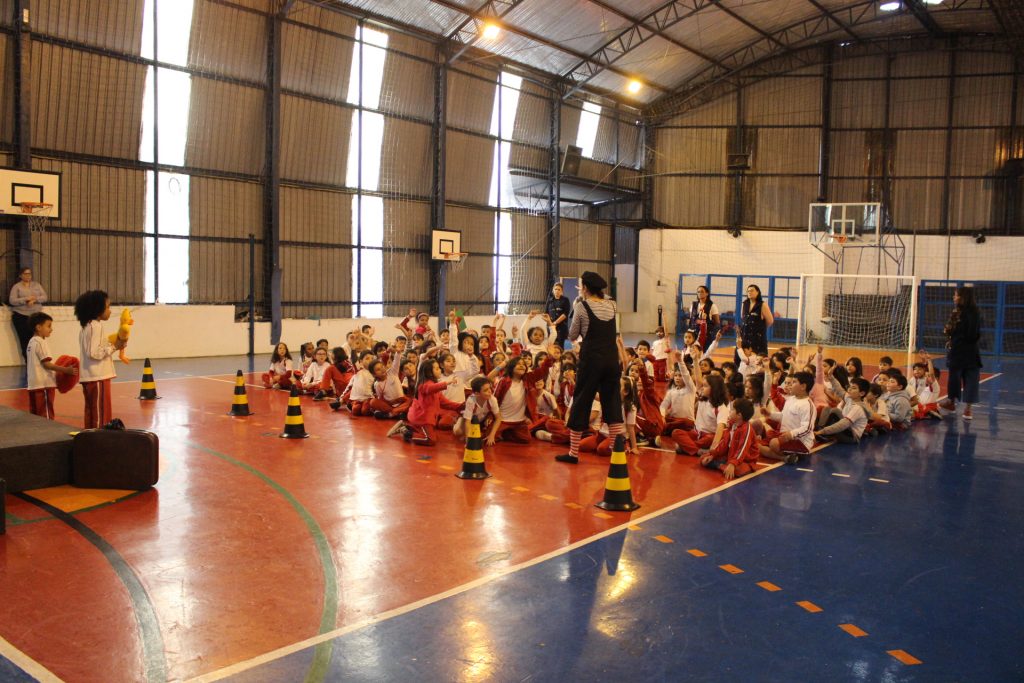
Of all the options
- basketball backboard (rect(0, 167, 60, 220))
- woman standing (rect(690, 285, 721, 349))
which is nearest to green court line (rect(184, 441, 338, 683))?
woman standing (rect(690, 285, 721, 349))

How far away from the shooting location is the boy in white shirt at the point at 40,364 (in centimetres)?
858

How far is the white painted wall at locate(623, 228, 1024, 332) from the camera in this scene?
27938 millimetres

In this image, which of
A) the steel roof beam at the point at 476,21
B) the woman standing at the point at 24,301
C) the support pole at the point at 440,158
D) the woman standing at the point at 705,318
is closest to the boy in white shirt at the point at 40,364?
the woman standing at the point at 24,301

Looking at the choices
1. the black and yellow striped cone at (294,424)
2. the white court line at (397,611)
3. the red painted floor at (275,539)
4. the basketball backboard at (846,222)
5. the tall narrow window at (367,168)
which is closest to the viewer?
the white court line at (397,611)

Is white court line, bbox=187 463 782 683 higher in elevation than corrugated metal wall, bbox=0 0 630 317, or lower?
lower

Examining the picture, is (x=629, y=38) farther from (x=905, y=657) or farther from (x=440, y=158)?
(x=905, y=657)

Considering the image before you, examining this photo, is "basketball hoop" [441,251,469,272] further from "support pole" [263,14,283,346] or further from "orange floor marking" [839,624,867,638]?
"orange floor marking" [839,624,867,638]

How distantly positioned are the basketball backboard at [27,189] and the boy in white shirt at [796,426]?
1407 cm

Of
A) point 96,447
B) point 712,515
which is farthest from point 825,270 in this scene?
point 96,447

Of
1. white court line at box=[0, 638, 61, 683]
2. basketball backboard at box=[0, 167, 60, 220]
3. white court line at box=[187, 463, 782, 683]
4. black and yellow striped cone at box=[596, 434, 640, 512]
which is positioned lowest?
white court line at box=[0, 638, 61, 683]

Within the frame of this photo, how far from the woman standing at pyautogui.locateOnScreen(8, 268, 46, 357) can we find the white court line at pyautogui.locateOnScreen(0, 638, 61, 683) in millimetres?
12544

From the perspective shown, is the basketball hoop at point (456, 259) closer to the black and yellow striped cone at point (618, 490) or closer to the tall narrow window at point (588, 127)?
the tall narrow window at point (588, 127)

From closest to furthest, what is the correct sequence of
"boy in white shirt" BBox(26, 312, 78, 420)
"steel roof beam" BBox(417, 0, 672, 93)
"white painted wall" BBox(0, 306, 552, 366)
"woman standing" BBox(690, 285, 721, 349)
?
"boy in white shirt" BBox(26, 312, 78, 420)
"woman standing" BBox(690, 285, 721, 349)
"white painted wall" BBox(0, 306, 552, 366)
"steel roof beam" BBox(417, 0, 672, 93)

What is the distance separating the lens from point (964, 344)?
11.3 meters
